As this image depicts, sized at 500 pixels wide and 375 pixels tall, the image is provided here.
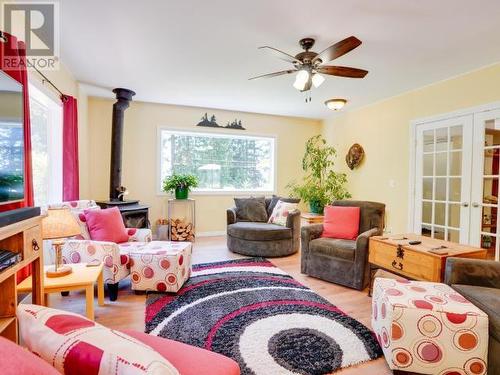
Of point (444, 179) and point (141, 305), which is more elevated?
point (444, 179)

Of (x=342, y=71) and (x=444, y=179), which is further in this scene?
(x=444, y=179)

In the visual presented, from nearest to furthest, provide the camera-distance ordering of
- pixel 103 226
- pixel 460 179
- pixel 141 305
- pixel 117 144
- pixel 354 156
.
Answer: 1. pixel 141 305
2. pixel 103 226
3. pixel 460 179
4. pixel 117 144
5. pixel 354 156

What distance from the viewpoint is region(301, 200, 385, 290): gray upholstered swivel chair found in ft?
9.00

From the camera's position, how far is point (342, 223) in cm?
319

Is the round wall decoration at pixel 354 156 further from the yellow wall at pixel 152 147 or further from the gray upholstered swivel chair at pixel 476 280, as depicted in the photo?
the gray upholstered swivel chair at pixel 476 280

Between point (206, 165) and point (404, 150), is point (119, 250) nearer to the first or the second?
point (206, 165)

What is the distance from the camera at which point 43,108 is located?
10.3ft

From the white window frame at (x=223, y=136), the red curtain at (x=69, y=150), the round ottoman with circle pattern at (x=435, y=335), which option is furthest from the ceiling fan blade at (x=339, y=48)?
the white window frame at (x=223, y=136)

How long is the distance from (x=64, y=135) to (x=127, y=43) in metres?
1.38

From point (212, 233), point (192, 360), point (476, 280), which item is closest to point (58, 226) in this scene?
point (192, 360)

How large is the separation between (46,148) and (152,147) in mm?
1730

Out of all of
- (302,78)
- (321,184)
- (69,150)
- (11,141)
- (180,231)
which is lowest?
(180,231)

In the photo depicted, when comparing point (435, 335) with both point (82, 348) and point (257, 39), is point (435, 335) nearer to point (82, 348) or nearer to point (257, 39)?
point (82, 348)

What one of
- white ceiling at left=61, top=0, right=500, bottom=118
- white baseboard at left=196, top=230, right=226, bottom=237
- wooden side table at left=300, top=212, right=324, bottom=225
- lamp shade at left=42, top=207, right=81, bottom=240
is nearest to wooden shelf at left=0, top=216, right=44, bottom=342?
lamp shade at left=42, top=207, right=81, bottom=240
